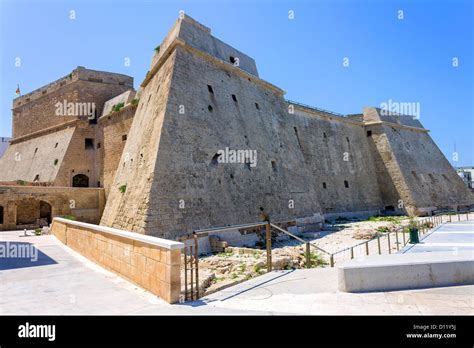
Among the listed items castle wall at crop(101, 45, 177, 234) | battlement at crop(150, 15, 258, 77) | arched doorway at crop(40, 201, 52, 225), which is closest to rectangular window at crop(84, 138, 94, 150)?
arched doorway at crop(40, 201, 52, 225)

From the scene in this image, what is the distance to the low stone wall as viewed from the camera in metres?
4.21

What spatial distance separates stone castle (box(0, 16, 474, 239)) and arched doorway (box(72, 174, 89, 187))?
79mm

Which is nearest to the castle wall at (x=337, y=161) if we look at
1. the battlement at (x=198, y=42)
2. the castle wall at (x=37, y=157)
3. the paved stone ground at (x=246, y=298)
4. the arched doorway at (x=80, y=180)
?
the battlement at (x=198, y=42)

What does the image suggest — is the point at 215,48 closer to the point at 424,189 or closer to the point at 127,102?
the point at 127,102

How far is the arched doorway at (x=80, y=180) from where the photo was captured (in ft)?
87.8

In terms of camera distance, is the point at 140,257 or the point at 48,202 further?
the point at 48,202

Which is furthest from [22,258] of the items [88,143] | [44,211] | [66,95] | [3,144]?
[3,144]

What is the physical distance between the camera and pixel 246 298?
170 inches

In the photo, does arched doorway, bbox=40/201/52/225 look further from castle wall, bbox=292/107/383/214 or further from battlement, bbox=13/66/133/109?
castle wall, bbox=292/107/383/214

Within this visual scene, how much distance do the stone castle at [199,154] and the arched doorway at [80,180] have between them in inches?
3.1

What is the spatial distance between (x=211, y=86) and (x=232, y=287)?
1212 centimetres

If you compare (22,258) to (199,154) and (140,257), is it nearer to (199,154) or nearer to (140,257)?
(140,257)

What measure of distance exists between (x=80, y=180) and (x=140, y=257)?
25035mm
